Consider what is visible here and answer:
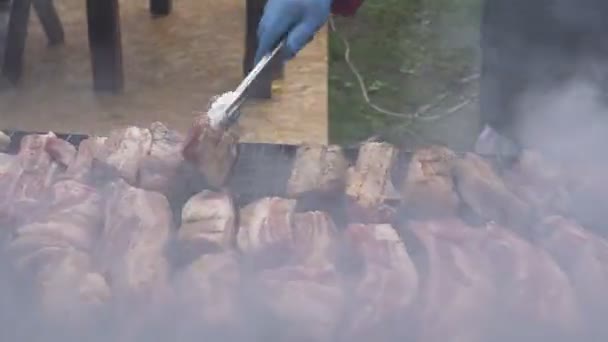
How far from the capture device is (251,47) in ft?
15.7

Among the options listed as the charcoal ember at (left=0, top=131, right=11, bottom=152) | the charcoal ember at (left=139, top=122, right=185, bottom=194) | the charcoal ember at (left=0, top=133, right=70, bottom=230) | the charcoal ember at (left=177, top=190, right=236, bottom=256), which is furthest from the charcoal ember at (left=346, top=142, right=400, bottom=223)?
the charcoal ember at (left=0, top=131, right=11, bottom=152)

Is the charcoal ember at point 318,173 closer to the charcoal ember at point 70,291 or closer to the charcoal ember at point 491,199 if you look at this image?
the charcoal ember at point 491,199

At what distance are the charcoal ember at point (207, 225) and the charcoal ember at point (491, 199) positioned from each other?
1.67ft

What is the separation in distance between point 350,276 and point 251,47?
3036mm

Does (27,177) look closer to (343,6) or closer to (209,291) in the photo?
(209,291)

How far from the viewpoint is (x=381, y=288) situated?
5.98ft

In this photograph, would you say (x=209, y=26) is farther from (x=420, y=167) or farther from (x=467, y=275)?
(x=467, y=275)

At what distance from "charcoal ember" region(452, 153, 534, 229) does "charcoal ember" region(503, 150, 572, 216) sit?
0.10ft

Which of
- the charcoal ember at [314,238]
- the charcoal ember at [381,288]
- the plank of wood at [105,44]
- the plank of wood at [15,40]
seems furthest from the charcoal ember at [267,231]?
the plank of wood at [15,40]

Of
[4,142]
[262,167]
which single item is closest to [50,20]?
[4,142]

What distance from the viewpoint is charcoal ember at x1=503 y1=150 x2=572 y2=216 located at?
2119mm

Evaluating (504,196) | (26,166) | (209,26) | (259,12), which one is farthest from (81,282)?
(209,26)

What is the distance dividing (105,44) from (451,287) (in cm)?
329

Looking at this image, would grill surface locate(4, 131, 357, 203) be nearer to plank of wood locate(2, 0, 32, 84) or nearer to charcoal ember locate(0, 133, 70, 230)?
charcoal ember locate(0, 133, 70, 230)
